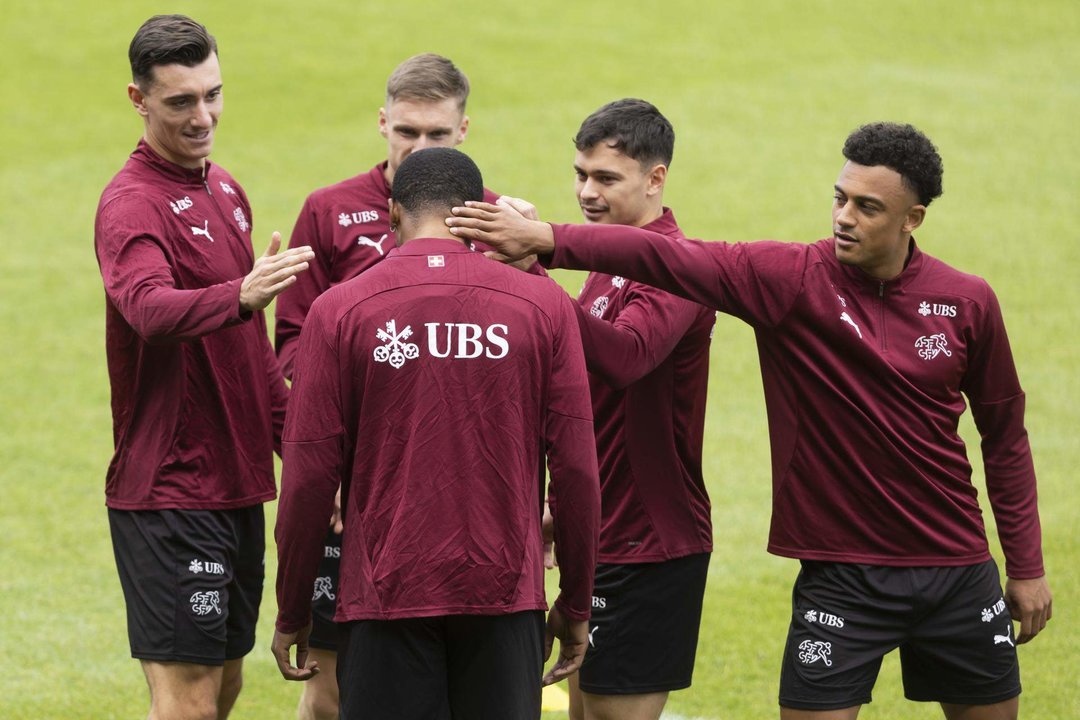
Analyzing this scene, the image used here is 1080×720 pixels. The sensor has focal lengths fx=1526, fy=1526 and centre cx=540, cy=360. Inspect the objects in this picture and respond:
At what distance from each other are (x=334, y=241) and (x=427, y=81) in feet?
2.53

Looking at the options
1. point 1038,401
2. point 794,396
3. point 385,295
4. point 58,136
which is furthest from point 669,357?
point 58,136

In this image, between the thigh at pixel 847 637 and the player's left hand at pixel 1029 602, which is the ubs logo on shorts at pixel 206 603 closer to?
the thigh at pixel 847 637

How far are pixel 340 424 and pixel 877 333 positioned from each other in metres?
1.90

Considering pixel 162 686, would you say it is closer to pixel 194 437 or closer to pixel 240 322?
pixel 194 437

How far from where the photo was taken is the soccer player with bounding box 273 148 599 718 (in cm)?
440

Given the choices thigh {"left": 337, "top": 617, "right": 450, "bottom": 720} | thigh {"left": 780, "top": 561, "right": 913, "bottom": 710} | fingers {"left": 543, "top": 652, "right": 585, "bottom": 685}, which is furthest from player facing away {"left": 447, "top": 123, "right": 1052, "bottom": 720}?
thigh {"left": 337, "top": 617, "right": 450, "bottom": 720}

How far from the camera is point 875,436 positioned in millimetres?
Result: 5184

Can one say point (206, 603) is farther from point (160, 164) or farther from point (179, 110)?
point (179, 110)

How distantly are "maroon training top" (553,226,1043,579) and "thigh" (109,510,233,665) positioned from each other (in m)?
2.05

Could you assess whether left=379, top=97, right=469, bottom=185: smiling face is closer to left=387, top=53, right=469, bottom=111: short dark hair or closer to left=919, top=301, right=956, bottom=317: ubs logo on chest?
left=387, top=53, right=469, bottom=111: short dark hair

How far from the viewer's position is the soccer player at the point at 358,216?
635 centimetres

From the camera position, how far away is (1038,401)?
42.4 ft

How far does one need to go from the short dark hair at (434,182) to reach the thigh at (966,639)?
2066 mm

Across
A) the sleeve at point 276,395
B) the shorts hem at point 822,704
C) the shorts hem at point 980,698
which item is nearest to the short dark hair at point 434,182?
the sleeve at point 276,395
